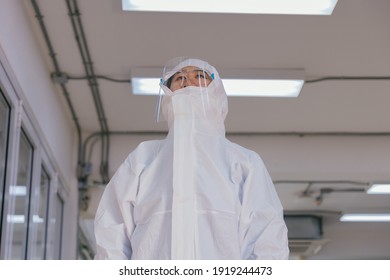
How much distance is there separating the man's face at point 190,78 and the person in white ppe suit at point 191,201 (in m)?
0.05

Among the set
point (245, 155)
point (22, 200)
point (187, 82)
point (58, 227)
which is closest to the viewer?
point (245, 155)

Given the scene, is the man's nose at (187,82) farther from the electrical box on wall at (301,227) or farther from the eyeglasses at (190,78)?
the electrical box on wall at (301,227)

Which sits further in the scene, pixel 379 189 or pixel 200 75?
pixel 379 189

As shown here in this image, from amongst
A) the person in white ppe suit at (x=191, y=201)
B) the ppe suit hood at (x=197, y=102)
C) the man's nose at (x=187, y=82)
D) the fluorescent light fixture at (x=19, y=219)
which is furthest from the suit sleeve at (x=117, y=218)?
the fluorescent light fixture at (x=19, y=219)

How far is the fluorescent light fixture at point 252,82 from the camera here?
4.62 meters

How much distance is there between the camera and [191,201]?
211 centimetres

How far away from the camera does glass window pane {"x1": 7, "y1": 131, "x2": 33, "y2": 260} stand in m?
3.98

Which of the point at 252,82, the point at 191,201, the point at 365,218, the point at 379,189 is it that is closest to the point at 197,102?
the point at 191,201

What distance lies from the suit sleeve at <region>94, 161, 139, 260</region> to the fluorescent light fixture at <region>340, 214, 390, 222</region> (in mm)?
6172

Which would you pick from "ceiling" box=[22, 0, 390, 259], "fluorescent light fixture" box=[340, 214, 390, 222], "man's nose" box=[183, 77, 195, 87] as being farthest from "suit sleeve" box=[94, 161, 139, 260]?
"fluorescent light fixture" box=[340, 214, 390, 222]

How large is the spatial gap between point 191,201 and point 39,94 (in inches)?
97.1

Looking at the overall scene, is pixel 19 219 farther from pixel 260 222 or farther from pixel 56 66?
pixel 260 222
